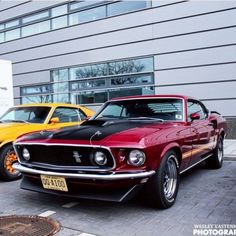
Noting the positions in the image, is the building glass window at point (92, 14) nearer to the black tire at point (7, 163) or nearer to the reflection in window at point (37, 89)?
the reflection in window at point (37, 89)

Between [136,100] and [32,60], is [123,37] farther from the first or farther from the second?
[136,100]

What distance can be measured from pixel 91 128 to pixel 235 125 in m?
7.33

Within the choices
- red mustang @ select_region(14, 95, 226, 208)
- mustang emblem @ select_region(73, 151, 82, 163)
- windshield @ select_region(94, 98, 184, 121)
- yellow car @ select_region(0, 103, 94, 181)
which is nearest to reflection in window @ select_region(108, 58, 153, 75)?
yellow car @ select_region(0, 103, 94, 181)

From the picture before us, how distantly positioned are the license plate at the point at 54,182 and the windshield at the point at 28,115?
2708mm

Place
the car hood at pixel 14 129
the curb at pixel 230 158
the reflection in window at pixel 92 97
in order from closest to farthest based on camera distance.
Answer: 1. the car hood at pixel 14 129
2. the curb at pixel 230 158
3. the reflection in window at pixel 92 97

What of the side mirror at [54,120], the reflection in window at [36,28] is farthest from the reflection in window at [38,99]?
the side mirror at [54,120]

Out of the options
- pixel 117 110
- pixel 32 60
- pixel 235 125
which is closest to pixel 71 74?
pixel 32 60

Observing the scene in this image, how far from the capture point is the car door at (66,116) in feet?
23.0

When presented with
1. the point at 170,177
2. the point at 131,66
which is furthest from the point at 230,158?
the point at 131,66

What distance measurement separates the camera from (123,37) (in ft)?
42.3

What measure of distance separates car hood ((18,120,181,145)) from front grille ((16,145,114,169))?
0.31 feet

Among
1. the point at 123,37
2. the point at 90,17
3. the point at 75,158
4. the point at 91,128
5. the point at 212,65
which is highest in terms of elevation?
the point at 90,17

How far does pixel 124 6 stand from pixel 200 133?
8.70 metres

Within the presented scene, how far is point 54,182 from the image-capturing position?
4.15 m
